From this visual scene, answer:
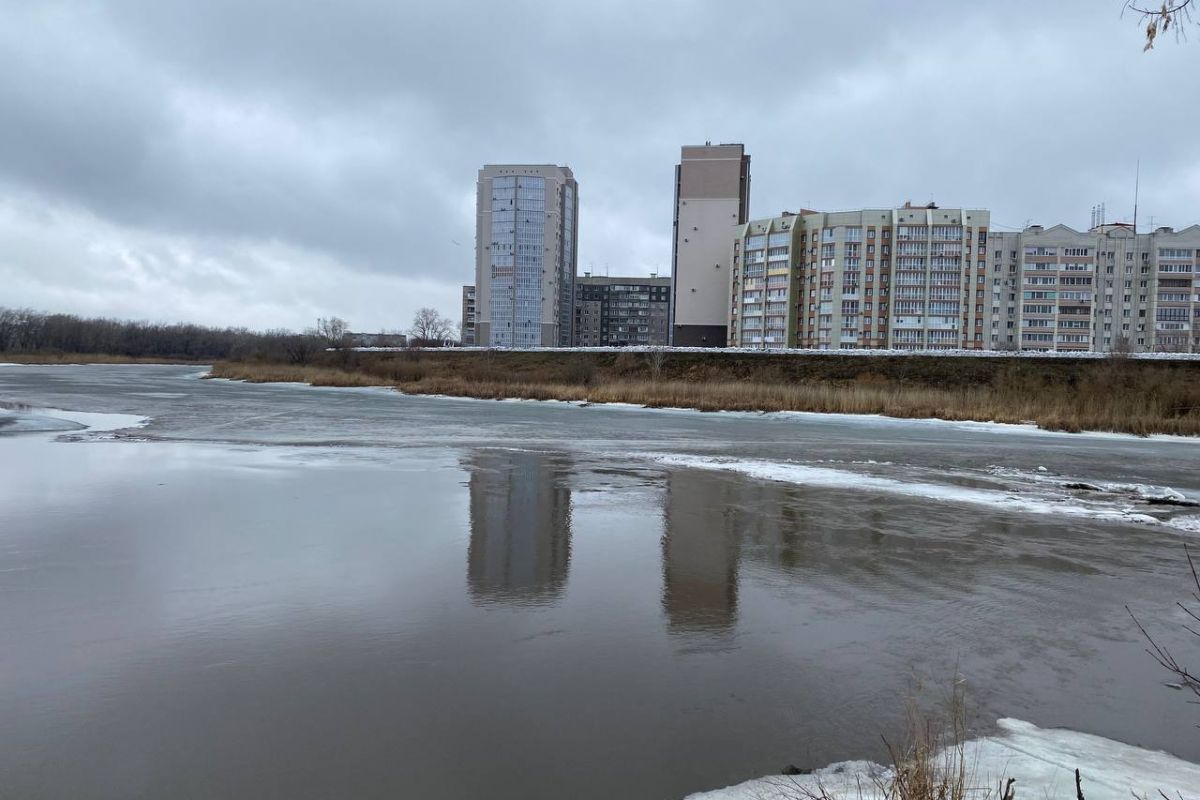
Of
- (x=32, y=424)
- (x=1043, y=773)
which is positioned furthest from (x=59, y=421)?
(x=1043, y=773)

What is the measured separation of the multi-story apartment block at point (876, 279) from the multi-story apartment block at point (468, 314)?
59353 mm

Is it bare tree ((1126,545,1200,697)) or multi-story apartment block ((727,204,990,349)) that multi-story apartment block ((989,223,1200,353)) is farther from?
bare tree ((1126,545,1200,697))

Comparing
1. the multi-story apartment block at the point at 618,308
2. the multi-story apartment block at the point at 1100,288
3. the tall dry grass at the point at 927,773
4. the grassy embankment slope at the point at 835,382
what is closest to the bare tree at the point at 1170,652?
the tall dry grass at the point at 927,773

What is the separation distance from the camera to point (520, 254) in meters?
118

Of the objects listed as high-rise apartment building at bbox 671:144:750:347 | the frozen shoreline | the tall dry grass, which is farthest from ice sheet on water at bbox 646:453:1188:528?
high-rise apartment building at bbox 671:144:750:347

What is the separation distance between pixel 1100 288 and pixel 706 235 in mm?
46133

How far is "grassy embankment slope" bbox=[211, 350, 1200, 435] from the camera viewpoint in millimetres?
28922

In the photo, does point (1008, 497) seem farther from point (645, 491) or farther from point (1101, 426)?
point (1101, 426)

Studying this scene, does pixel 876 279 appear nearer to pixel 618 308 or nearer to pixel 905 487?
pixel 618 308

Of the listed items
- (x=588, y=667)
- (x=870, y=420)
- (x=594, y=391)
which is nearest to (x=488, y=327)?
(x=594, y=391)

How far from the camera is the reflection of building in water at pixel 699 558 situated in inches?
230

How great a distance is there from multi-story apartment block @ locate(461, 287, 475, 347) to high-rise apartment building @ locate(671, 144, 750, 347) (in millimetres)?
44601

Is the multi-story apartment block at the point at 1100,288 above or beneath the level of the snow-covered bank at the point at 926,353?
above

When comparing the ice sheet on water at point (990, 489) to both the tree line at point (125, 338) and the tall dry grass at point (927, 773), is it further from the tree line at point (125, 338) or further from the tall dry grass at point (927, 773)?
the tree line at point (125, 338)
